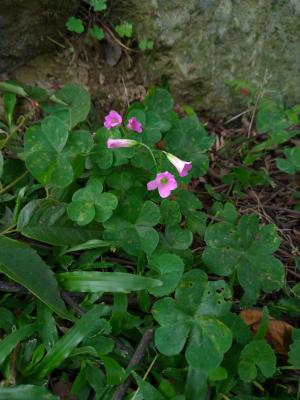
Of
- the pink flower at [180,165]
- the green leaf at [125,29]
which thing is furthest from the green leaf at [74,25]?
the pink flower at [180,165]

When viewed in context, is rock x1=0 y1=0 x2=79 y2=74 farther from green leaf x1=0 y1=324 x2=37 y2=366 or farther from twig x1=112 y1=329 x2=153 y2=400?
twig x1=112 y1=329 x2=153 y2=400

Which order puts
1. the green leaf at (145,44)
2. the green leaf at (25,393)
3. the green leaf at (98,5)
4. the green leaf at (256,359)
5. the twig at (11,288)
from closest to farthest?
the green leaf at (25,393) → the green leaf at (256,359) → the twig at (11,288) → the green leaf at (98,5) → the green leaf at (145,44)

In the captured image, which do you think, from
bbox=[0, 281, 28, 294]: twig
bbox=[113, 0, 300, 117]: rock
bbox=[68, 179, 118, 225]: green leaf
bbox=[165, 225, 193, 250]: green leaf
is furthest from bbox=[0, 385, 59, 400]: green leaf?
bbox=[113, 0, 300, 117]: rock

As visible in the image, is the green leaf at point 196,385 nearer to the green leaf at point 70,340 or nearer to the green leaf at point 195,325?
the green leaf at point 195,325

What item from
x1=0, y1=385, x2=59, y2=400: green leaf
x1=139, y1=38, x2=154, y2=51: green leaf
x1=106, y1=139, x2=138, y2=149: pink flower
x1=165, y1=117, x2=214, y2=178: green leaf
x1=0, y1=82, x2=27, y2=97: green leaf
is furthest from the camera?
x1=139, y1=38, x2=154, y2=51: green leaf

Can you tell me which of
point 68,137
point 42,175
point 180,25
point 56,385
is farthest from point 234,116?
point 56,385

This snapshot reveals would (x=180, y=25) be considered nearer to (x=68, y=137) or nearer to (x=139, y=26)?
(x=139, y=26)
